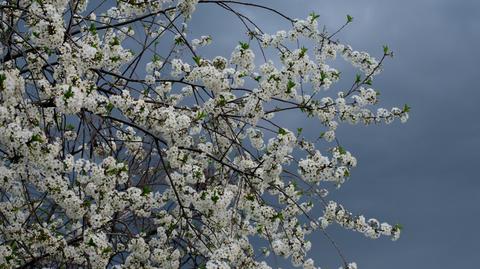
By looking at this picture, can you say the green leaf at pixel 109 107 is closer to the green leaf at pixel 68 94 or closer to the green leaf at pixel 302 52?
the green leaf at pixel 68 94

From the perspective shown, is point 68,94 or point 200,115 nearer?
point 68,94

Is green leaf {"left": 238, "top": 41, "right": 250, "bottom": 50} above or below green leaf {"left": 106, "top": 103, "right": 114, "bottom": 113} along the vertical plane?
above

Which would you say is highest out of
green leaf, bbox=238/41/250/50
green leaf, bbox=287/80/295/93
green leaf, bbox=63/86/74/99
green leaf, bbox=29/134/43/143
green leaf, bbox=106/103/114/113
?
green leaf, bbox=238/41/250/50

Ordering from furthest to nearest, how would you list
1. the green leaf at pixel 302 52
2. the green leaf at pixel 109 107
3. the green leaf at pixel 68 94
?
1. the green leaf at pixel 302 52
2. the green leaf at pixel 109 107
3. the green leaf at pixel 68 94

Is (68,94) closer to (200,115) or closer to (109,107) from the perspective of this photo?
(109,107)

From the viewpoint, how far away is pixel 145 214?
22.1 ft

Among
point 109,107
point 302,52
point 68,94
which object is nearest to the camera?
point 68,94

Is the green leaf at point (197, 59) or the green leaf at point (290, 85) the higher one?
the green leaf at point (197, 59)

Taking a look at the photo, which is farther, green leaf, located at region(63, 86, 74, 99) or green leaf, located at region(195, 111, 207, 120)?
green leaf, located at region(195, 111, 207, 120)

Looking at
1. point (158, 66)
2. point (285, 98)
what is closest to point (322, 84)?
point (285, 98)

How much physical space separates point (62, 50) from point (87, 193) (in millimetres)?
1263

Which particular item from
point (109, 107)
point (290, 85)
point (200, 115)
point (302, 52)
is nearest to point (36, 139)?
point (109, 107)

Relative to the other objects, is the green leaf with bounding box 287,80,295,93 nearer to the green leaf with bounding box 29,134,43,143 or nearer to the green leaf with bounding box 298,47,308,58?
the green leaf with bounding box 298,47,308,58

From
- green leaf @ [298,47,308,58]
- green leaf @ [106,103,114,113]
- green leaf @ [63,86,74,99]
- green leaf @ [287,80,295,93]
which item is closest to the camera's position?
green leaf @ [63,86,74,99]
